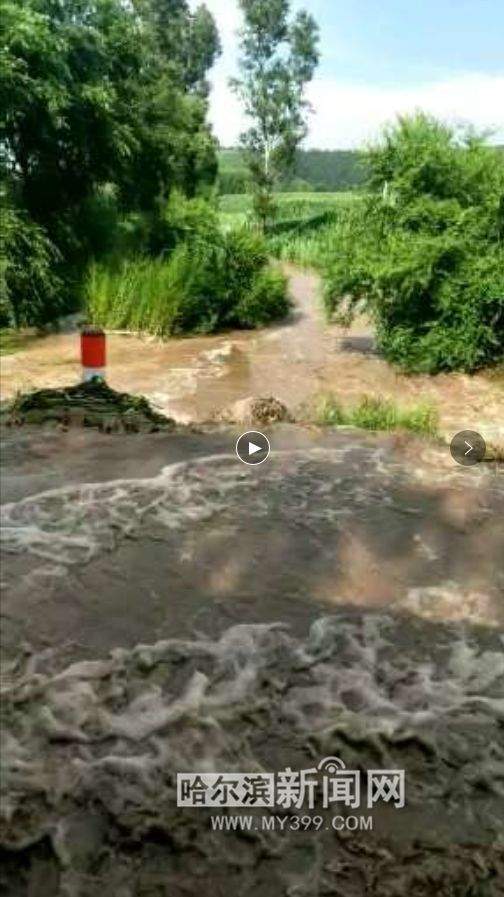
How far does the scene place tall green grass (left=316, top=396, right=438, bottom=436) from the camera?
808 centimetres

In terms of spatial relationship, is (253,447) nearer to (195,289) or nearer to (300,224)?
(195,289)

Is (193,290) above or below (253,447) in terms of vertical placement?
above

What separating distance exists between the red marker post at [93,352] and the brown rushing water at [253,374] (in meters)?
1.03

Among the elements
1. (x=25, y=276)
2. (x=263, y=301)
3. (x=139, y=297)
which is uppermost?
(x=25, y=276)

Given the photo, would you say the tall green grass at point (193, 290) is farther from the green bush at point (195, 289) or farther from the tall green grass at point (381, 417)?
the tall green grass at point (381, 417)

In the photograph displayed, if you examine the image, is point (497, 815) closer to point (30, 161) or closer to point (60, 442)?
point (60, 442)

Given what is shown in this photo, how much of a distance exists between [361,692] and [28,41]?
1135 centimetres

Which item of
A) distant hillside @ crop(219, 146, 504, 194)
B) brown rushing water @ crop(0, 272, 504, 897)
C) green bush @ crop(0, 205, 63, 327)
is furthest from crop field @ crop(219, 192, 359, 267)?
brown rushing water @ crop(0, 272, 504, 897)

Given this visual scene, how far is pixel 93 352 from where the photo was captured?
7.73m

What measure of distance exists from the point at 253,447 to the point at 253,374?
336 centimetres

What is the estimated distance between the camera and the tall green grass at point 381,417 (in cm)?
808

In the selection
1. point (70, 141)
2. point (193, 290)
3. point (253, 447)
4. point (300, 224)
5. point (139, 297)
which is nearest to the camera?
point (253, 447)

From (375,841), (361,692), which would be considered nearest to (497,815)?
(375,841)

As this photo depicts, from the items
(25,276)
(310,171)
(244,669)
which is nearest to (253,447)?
(244,669)
